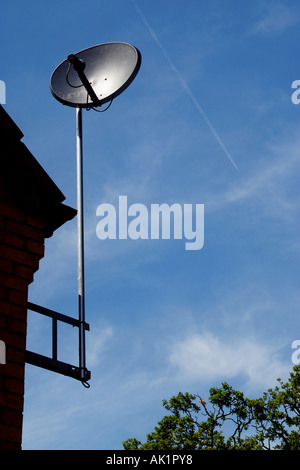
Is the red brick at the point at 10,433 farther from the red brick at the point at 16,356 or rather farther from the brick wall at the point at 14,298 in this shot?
the red brick at the point at 16,356

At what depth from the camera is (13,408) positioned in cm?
776

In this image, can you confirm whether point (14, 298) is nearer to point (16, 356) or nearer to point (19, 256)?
point (19, 256)

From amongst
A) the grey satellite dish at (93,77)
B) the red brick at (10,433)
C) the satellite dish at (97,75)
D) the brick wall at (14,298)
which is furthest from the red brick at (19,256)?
the satellite dish at (97,75)

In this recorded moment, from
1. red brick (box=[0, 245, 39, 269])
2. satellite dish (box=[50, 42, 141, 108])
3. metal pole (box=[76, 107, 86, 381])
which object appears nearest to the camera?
red brick (box=[0, 245, 39, 269])

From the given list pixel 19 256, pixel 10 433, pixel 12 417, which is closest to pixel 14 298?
pixel 19 256

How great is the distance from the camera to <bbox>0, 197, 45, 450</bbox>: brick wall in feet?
25.2

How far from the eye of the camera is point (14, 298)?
330 inches

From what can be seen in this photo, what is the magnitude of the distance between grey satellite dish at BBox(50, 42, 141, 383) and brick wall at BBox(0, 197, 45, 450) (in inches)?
56.1

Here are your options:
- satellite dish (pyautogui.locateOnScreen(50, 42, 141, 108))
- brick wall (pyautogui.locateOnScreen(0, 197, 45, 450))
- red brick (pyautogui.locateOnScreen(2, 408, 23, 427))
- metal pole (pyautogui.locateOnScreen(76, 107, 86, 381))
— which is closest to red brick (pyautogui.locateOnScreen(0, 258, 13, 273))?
brick wall (pyautogui.locateOnScreen(0, 197, 45, 450))

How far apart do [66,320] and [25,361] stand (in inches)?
39.8

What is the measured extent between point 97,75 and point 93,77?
85 millimetres

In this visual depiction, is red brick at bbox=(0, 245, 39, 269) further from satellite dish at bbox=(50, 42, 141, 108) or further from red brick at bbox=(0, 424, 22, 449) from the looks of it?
satellite dish at bbox=(50, 42, 141, 108)

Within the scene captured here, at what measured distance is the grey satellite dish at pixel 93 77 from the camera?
35.5 feet

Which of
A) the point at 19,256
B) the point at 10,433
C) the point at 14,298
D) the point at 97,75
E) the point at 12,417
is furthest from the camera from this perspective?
the point at 97,75
